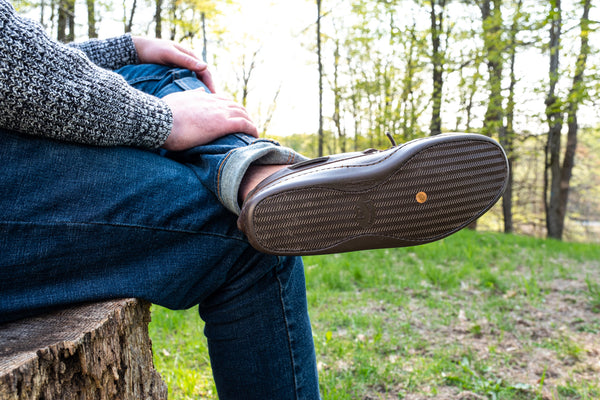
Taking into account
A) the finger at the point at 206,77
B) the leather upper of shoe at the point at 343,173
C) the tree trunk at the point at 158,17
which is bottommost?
the leather upper of shoe at the point at 343,173

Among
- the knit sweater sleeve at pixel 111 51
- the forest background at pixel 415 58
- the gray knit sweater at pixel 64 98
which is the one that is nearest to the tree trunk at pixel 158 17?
the forest background at pixel 415 58

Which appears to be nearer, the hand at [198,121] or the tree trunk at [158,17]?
the hand at [198,121]

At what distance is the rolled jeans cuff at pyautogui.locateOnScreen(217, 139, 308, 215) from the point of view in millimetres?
851

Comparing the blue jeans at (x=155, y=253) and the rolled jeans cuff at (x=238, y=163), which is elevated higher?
the rolled jeans cuff at (x=238, y=163)

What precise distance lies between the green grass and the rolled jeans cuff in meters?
1.23

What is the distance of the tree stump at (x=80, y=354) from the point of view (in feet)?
2.17

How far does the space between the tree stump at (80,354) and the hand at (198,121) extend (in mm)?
380

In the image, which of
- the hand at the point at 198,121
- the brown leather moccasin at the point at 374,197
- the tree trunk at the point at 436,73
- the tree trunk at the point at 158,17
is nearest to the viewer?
the brown leather moccasin at the point at 374,197

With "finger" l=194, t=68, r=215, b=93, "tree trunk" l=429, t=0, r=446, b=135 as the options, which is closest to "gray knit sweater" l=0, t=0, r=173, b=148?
"finger" l=194, t=68, r=215, b=93

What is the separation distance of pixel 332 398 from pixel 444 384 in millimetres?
587

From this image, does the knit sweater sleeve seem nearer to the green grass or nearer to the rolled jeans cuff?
the rolled jeans cuff

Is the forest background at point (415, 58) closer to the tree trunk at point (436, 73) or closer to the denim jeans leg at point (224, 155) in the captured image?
the tree trunk at point (436, 73)

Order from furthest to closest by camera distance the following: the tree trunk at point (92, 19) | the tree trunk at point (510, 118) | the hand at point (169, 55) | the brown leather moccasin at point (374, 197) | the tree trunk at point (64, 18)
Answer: the tree trunk at point (92, 19) < the tree trunk at point (510, 118) < the tree trunk at point (64, 18) < the hand at point (169, 55) < the brown leather moccasin at point (374, 197)

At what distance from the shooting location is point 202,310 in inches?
37.4
